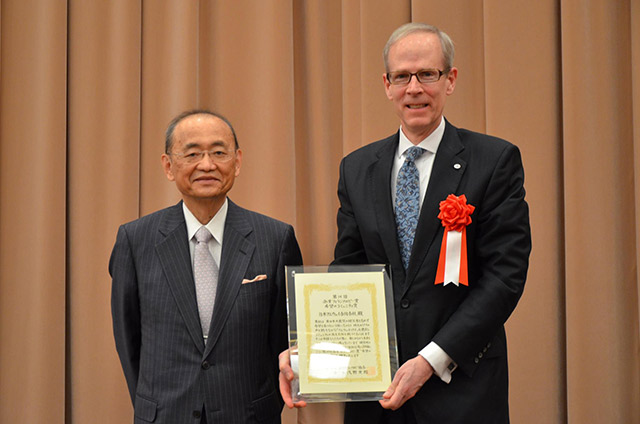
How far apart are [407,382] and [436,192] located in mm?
536

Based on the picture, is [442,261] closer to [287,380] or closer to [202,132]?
[287,380]

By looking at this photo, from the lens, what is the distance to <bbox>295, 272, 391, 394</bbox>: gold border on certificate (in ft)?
5.81

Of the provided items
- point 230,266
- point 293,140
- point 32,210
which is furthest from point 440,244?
point 32,210

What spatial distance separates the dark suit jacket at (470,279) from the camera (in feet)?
5.78

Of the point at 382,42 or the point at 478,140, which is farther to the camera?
the point at 382,42

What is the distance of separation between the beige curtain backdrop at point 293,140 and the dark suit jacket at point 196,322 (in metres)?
1.19

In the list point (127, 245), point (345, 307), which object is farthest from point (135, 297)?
point (345, 307)

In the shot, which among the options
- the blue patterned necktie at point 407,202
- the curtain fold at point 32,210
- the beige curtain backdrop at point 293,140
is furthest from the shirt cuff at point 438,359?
the curtain fold at point 32,210

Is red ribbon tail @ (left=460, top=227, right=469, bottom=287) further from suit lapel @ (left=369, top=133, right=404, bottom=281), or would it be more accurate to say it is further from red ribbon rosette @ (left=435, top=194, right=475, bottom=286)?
suit lapel @ (left=369, top=133, right=404, bottom=281)

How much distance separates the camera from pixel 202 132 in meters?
2.05

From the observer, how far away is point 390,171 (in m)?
1.96

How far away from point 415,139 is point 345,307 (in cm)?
56

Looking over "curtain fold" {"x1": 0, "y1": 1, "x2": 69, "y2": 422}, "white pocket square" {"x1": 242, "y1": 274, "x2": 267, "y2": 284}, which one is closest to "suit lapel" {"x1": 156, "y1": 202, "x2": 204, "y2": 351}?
"white pocket square" {"x1": 242, "y1": 274, "x2": 267, "y2": 284}

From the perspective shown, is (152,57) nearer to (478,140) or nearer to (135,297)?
(135,297)
